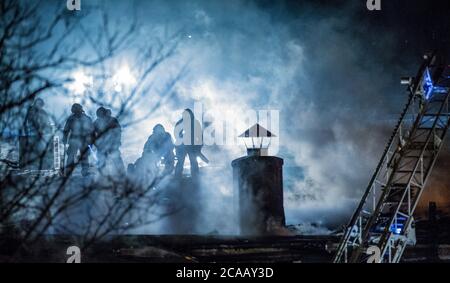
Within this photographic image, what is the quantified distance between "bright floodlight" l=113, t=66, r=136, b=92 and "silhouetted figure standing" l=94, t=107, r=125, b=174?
61 cm

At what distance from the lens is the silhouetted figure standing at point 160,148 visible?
9367 millimetres

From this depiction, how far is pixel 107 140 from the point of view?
8.58m

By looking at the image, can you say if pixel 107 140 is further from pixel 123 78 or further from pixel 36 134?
pixel 36 134

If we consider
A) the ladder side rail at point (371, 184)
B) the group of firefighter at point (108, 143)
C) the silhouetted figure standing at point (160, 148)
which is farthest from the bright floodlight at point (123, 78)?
the ladder side rail at point (371, 184)

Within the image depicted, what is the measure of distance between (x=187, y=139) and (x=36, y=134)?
289 cm

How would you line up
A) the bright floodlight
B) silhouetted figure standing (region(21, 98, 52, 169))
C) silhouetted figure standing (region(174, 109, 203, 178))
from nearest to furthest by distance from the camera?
silhouetted figure standing (region(21, 98, 52, 169)) → the bright floodlight → silhouetted figure standing (region(174, 109, 203, 178))

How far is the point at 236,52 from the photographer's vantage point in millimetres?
10766

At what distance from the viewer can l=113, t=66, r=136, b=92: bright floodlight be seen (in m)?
8.51

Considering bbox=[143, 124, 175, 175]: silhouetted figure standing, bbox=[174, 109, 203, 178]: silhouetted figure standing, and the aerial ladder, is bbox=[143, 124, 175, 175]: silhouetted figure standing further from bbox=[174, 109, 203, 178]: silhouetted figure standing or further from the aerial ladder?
the aerial ladder

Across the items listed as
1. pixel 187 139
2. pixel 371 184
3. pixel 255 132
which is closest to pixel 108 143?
pixel 187 139

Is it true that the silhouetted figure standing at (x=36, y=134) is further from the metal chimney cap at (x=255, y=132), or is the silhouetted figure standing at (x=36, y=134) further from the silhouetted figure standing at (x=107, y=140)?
the metal chimney cap at (x=255, y=132)

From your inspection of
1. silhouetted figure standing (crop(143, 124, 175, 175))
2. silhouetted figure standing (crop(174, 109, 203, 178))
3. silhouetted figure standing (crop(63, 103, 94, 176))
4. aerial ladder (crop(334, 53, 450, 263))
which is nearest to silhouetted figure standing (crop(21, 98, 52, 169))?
silhouetted figure standing (crop(63, 103, 94, 176))
